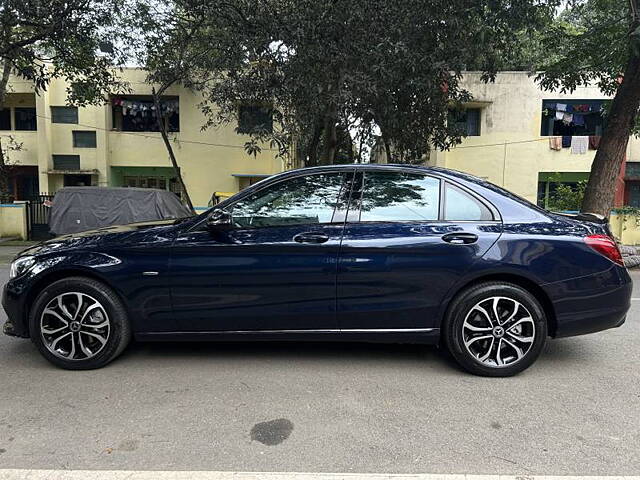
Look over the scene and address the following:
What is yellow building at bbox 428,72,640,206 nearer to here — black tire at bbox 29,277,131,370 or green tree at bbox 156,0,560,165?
green tree at bbox 156,0,560,165

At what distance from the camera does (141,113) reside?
21.1 meters

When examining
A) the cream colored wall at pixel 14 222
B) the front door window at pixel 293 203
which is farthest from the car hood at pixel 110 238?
the cream colored wall at pixel 14 222

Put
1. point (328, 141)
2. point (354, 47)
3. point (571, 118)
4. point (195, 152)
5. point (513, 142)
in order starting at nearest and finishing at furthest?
1. point (354, 47)
2. point (328, 141)
3. point (195, 152)
4. point (571, 118)
5. point (513, 142)

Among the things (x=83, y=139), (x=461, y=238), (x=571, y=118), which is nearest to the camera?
(x=461, y=238)

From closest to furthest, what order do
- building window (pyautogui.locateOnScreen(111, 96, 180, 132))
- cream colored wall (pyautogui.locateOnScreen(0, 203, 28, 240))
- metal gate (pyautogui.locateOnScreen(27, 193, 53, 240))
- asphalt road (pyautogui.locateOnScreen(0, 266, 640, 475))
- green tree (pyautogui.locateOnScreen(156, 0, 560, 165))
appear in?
1. asphalt road (pyautogui.locateOnScreen(0, 266, 640, 475))
2. green tree (pyautogui.locateOnScreen(156, 0, 560, 165))
3. cream colored wall (pyautogui.locateOnScreen(0, 203, 28, 240))
4. metal gate (pyautogui.locateOnScreen(27, 193, 53, 240))
5. building window (pyautogui.locateOnScreen(111, 96, 180, 132))

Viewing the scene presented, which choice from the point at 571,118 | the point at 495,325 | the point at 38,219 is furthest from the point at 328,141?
the point at 571,118

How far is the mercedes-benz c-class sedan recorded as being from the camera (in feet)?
12.2

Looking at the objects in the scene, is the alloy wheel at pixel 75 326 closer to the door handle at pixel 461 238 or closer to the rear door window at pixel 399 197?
the rear door window at pixel 399 197

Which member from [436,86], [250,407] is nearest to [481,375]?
[250,407]

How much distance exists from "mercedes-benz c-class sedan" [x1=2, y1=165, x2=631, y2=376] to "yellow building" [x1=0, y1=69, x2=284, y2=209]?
16984 millimetres

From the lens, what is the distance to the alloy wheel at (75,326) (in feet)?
12.6

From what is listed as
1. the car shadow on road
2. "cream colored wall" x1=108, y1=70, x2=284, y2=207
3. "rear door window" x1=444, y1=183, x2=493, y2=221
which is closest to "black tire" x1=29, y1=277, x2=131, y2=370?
the car shadow on road

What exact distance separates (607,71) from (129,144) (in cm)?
1788

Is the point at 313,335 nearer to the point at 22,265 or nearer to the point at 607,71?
the point at 22,265
